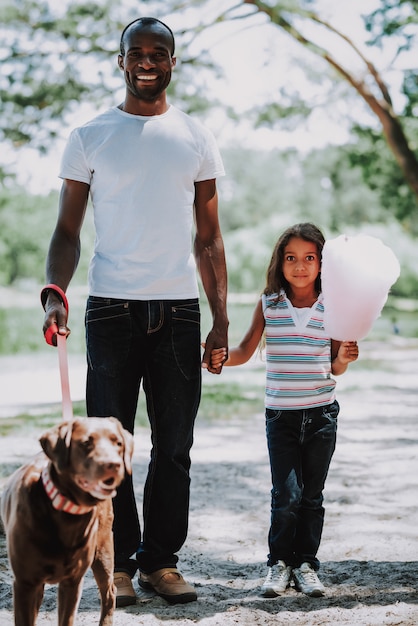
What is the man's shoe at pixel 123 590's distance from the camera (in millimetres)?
3561

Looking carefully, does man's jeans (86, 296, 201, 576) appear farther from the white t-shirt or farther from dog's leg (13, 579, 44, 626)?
dog's leg (13, 579, 44, 626)

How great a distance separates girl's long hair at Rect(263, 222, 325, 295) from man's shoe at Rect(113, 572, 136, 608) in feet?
4.86

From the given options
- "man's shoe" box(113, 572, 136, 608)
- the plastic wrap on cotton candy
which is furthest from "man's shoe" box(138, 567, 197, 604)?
the plastic wrap on cotton candy

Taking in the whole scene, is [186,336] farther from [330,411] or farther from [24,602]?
[24,602]

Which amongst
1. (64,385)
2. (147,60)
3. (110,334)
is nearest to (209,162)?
(147,60)

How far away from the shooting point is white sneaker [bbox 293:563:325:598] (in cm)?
370

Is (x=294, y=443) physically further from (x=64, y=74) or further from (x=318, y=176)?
(x=318, y=176)

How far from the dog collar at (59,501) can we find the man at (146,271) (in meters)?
0.92

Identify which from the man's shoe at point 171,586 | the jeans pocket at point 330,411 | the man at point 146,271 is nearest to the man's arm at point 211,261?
the man at point 146,271

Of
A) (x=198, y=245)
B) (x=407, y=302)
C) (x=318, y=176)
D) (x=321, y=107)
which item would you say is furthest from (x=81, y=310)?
(x=318, y=176)

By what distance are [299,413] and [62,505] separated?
1534mm

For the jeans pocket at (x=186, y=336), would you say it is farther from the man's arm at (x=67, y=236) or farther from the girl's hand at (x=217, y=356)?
the man's arm at (x=67, y=236)

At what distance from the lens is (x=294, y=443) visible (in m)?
3.87

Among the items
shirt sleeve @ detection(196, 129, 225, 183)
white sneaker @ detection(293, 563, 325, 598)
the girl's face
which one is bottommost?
white sneaker @ detection(293, 563, 325, 598)
